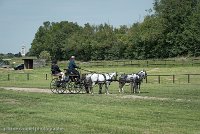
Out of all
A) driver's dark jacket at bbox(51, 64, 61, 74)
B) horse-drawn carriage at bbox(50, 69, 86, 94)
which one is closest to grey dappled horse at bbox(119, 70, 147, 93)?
horse-drawn carriage at bbox(50, 69, 86, 94)

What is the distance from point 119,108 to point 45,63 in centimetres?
8032

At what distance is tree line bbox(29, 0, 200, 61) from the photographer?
3821 inches

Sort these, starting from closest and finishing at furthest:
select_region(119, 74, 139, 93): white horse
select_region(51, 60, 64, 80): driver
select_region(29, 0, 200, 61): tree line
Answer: select_region(51, 60, 64, 80): driver, select_region(119, 74, 139, 93): white horse, select_region(29, 0, 200, 61): tree line

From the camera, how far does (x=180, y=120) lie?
641 inches

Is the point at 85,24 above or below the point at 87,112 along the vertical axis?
above

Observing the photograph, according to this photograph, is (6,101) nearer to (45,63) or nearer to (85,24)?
(45,63)

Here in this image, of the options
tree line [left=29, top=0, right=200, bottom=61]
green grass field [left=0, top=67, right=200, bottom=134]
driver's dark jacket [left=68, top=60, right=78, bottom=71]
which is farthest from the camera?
tree line [left=29, top=0, right=200, bottom=61]

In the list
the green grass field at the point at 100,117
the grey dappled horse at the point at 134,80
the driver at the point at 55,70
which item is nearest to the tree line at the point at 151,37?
the grey dappled horse at the point at 134,80

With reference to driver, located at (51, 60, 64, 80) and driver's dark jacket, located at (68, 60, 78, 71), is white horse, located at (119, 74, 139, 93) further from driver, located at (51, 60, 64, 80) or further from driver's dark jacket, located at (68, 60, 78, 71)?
driver, located at (51, 60, 64, 80)

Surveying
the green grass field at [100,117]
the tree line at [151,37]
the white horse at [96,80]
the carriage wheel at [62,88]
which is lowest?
the green grass field at [100,117]

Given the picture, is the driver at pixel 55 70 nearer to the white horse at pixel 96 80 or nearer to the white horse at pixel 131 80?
the white horse at pixel 96 80

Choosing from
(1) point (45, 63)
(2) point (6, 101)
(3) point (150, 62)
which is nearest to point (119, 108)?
(2) point (6, 101)

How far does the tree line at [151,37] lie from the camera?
3821 inches

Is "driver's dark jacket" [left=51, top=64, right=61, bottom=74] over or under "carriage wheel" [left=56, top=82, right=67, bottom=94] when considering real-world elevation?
over
